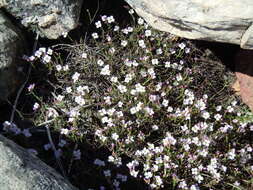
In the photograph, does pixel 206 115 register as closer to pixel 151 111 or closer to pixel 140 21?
pixel 151 111

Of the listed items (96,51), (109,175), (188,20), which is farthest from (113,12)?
(109,175)

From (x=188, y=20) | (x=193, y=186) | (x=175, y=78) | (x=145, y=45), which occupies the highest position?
(x=188, y=20)

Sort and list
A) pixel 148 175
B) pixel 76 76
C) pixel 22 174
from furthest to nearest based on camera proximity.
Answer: pixel 76 76, pixel 148 175, pixel 22 174

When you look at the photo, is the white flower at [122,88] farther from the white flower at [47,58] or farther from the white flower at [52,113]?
the white flower at [47,58]

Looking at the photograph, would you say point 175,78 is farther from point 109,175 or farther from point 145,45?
point 109,175

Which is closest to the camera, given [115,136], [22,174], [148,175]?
[22,174]

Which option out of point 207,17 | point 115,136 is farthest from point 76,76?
point 207,17

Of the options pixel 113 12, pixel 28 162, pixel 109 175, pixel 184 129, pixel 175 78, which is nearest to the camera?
pixel 28 162
